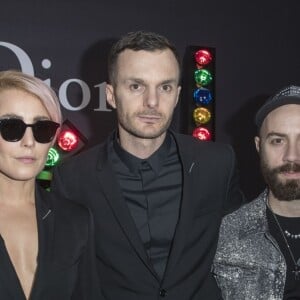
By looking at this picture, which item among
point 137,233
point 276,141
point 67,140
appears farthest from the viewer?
point 67,140

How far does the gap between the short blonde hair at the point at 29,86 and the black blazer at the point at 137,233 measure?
52cm

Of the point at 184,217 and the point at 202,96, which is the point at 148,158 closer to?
the point at 184,217

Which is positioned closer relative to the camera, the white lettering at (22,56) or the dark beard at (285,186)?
the dark beard at (285,186)

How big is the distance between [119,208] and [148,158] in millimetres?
340

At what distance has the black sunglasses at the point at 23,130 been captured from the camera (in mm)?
1887

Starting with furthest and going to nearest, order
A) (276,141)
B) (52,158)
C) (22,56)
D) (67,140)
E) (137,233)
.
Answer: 1. (22,56)
2. (67,140)
3. (52,158)
4. (276,141)
5. (137,233)

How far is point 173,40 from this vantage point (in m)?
5.35

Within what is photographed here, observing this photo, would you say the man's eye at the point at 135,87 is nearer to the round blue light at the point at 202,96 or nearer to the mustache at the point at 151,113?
the mustache at the point at 151,113

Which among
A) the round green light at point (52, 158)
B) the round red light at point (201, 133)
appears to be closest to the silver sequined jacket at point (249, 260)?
the round red light at point (201, 133)

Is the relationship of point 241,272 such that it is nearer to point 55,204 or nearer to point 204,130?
point 55,204

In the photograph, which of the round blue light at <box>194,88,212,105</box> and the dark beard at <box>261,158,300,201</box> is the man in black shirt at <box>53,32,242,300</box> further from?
the round blue light at <box>194,88,212,105</box>

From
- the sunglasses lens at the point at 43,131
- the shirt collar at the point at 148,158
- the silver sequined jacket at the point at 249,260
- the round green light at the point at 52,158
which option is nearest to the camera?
the sunglasses lens at the point at 43,131

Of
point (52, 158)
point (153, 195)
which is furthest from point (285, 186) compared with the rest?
point (52, 158)

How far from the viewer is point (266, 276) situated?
2.23m
